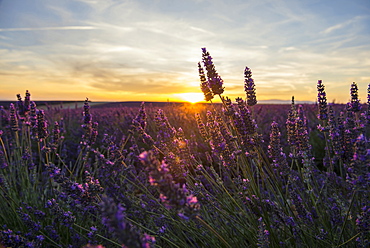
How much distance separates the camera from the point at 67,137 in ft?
24.5

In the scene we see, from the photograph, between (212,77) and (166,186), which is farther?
(212,77)

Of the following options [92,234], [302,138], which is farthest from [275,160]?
[92,234]

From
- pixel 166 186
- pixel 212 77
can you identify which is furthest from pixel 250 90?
pixel 166 186

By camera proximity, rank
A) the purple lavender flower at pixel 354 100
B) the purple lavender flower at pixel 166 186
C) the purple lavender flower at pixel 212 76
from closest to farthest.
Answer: the purple lavender flower at pixel 166 186 < the purple lavender flower at pixel 212 76 < the purple lavender flower at pixel 354 100

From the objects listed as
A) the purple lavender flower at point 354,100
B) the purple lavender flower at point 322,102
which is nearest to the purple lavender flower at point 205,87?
the purple lavender flower at point 322,102

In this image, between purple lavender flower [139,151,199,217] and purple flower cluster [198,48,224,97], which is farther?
purple flower cluster [198,48,224,97]

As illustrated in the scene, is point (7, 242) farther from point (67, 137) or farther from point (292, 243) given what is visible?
point (67, 137)

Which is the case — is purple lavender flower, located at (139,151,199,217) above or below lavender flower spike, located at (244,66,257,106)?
below

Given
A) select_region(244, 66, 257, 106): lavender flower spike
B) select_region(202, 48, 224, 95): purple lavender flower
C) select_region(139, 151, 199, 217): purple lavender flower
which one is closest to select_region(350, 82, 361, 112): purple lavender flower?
select_region(244, 66, 257, 106): lavender flower spike

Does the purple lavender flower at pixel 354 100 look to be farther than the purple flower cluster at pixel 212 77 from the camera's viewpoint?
Yes

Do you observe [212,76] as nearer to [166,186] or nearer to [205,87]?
[205,87]

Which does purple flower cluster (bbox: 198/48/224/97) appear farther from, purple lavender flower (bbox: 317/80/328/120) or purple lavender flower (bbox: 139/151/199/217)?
purple lavender flower (bbox: 139/151/199/217)

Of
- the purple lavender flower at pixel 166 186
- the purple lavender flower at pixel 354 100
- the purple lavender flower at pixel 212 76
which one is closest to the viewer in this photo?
the purple lavender flower at pixel 166 186

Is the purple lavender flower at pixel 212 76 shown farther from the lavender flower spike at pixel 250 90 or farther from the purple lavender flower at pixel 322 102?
the purple lavender flower at pixel 322 102
